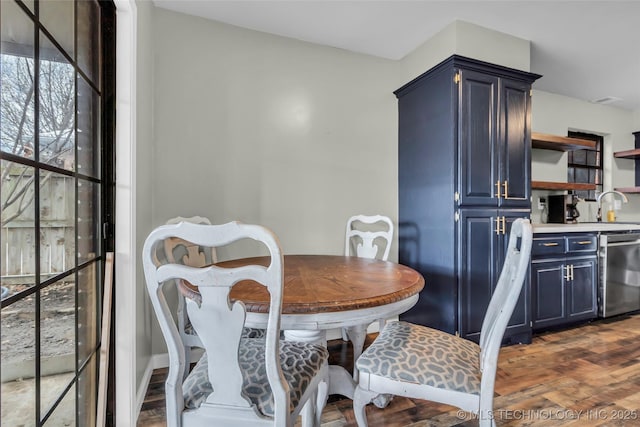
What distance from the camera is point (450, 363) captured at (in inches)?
46.4

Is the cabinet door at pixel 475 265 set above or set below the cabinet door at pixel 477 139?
below

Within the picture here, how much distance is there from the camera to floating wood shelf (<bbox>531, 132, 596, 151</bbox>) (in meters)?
3.01

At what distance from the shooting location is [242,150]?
7.90ft

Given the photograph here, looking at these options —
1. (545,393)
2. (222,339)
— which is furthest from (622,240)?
(222,339)

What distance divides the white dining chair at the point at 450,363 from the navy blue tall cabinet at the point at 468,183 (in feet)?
3.46

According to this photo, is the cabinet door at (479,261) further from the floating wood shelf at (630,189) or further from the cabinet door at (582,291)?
the floating wood shelf at (630,189)

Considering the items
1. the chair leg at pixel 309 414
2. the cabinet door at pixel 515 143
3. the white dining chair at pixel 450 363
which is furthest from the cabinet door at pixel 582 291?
the chair leg at pixel 309 414

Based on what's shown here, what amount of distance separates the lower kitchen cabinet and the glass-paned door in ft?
9.98

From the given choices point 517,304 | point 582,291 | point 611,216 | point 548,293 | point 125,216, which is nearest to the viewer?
point 125,216

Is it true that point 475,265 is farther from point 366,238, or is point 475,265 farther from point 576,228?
point 576,228

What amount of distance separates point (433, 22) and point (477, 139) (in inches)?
37.7

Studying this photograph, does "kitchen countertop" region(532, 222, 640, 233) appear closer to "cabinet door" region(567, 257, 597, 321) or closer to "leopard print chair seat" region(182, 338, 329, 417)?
"cabinet door" region(567, 257, 597, 321)

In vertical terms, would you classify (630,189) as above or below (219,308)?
above

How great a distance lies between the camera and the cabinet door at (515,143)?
7.94ft
